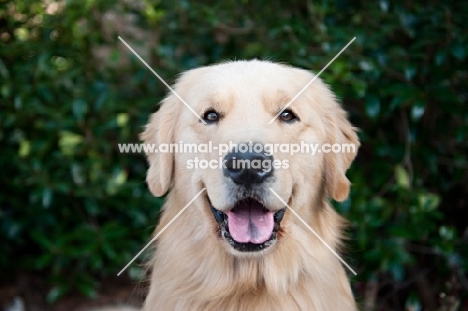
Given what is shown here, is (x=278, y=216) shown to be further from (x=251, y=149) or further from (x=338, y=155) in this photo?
(x=338, y=155)

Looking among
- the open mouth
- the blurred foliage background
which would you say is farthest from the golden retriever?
the blurred foliage background

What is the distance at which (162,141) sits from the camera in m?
3.43

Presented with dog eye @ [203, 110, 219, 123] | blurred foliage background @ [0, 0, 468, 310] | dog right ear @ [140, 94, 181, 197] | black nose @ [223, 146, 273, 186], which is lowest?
blurred foliage background @ [0, 0, 468, 310]

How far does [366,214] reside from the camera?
13.9 feet

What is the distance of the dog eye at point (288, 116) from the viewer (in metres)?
3.12

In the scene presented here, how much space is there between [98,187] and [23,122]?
2.59 feet

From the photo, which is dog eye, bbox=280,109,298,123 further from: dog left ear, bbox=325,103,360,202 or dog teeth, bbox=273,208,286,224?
dog teeth, bbox=273,208,286,224

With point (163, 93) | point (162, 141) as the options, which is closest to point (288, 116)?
point (162, 141)

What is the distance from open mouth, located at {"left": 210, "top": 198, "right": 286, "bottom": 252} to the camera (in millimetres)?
2865

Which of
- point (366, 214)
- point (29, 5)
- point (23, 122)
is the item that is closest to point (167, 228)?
point (366, 214)

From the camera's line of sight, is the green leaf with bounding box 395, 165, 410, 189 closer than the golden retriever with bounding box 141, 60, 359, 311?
No

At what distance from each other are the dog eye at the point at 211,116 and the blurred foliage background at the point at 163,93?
1189 millimetres

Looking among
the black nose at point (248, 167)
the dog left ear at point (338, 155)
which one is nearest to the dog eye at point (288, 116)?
the dog left ear at point (338, 155)

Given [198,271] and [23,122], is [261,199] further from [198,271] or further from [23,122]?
[23,122]
